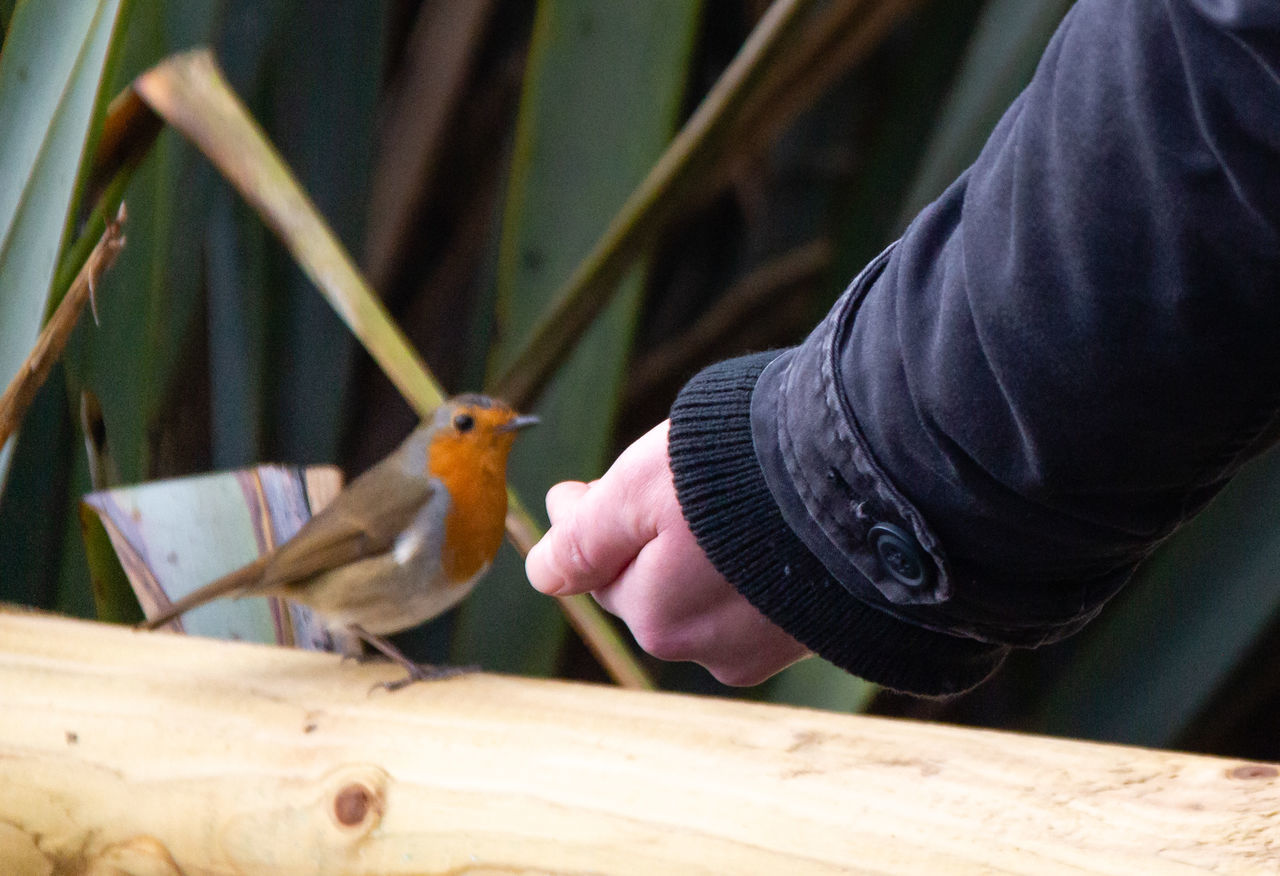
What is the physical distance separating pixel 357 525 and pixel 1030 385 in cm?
64

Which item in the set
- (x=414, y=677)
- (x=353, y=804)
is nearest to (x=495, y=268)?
(x=414, y=677)

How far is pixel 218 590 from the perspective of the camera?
2.86 ft

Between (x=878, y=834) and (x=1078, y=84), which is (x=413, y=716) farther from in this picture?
(x=1078, y=84)

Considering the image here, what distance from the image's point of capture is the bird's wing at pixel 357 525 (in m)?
0.94

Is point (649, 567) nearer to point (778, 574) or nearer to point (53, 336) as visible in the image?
point (778, 574)

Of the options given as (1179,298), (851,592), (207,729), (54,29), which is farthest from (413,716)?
(54,29)

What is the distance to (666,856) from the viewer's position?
46 centimetres

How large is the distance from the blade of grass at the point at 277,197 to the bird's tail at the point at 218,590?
6.4 inches

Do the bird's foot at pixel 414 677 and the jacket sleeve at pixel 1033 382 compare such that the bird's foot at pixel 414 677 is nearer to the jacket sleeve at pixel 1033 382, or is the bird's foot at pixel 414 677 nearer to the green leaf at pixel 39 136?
the jacket sleeve at pixel 1033 382

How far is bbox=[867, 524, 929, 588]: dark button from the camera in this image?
0.58 m

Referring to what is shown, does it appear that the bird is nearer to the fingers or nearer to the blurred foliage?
the blurred foliage

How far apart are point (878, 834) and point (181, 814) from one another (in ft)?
0.95

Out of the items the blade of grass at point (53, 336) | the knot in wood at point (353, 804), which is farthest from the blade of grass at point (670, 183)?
the knot in wood at point (353, 804)

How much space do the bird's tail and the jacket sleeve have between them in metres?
0.38
